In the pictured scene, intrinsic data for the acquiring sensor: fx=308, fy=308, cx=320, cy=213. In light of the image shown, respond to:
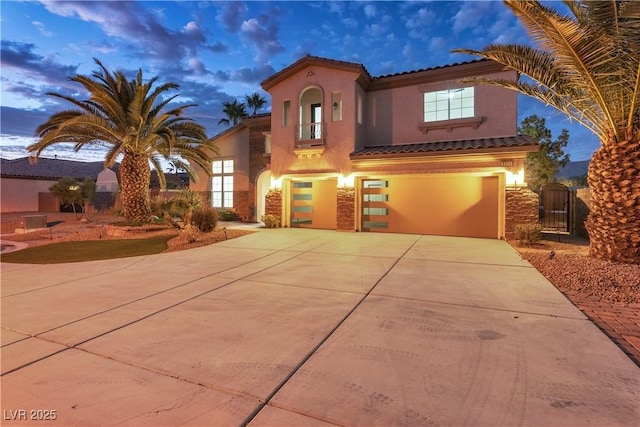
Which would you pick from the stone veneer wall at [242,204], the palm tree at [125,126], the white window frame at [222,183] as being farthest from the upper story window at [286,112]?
the white window frame at [222,183]

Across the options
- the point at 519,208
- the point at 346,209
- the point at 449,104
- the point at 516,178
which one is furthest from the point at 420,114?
the point at 519,208

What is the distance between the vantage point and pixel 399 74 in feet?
46.5


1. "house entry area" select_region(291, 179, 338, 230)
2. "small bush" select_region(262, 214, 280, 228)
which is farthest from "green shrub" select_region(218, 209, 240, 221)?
"house entry area" select_region(291, 179, 338, 230)

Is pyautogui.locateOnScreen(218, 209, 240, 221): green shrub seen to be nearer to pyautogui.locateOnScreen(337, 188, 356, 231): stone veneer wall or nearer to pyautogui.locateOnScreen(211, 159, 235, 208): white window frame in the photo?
pyautogui.locateOnScreen(211, 159, 235, 208): white window frame

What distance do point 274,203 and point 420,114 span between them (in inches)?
327

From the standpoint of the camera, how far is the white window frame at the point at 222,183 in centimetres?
2075

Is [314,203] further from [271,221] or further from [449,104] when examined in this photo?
[449,104]

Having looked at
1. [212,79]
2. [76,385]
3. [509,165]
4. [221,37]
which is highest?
[212,79]

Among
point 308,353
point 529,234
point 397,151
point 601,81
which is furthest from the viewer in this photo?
point 397,151

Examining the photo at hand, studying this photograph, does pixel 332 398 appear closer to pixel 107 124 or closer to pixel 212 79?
pixel 107 124

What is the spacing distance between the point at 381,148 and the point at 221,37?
13298mm

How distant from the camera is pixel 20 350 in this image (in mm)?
3416

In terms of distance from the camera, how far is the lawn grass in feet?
29.3

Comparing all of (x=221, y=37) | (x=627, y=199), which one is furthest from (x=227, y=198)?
(x=627, y=199)
